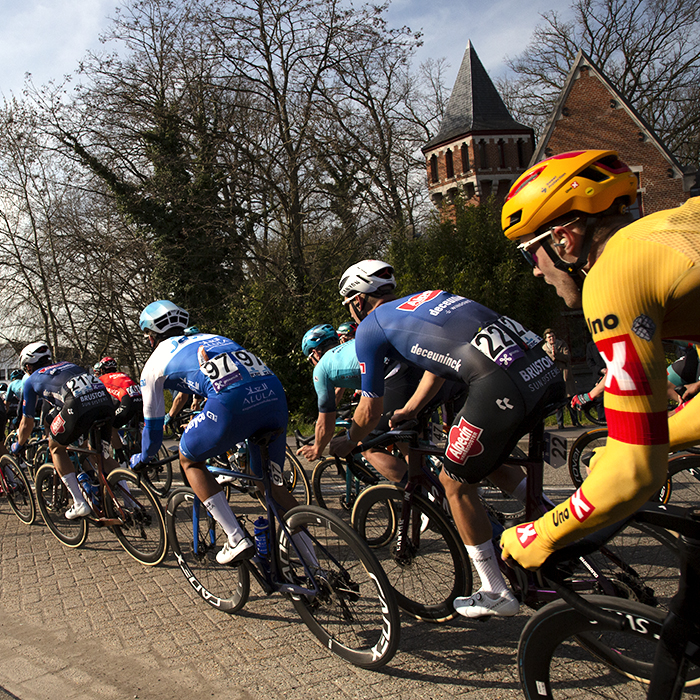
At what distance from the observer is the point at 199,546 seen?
182 inches

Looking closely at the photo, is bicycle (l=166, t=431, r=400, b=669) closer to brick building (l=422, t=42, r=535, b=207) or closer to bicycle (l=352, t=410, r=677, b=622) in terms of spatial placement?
bicycle (l=352, t=410, r=677, b=622)

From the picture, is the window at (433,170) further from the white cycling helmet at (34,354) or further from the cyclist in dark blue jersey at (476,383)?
the cyclist in dark blue jersey at (476,383)

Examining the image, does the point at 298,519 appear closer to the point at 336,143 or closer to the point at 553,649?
the point at 553,649

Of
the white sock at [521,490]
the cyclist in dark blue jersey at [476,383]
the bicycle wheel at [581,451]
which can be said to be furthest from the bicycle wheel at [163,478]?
the white sock at [521,490]

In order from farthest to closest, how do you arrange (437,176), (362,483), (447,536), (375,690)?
(437,176), (362,483), (447,536), (375,690)

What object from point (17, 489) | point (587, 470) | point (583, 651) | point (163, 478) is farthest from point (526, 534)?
point (163, 478)

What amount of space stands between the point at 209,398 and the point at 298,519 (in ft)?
3.28

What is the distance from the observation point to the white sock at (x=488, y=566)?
319 centimetres

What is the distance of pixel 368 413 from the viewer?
3760 mm

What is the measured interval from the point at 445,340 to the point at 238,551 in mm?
1892

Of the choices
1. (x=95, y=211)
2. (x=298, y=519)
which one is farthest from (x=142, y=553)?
(x=95, y=211)

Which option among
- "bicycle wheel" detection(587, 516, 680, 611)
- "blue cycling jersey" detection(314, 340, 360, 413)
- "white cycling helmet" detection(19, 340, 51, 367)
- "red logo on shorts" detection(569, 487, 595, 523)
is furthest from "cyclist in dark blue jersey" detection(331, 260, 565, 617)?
"white cycling helmet" detection(19, 340, 51, 367)

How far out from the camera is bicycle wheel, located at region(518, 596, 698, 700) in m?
1.91

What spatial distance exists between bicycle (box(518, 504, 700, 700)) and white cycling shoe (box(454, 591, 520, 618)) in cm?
60
